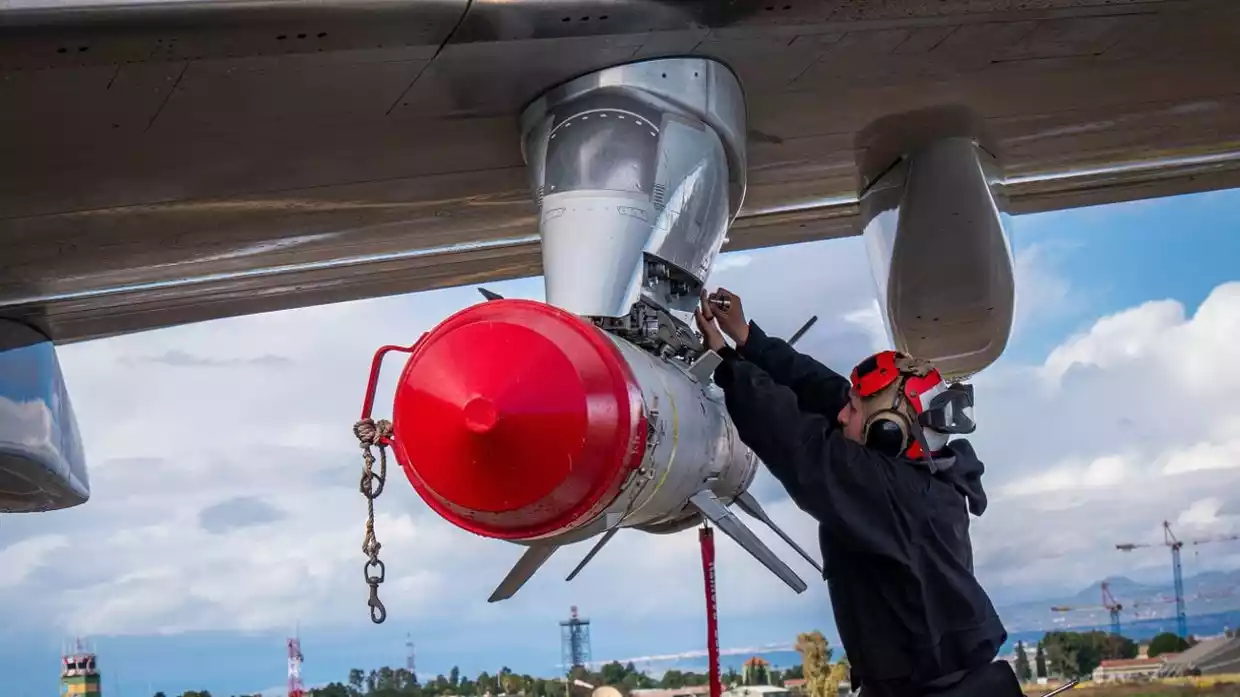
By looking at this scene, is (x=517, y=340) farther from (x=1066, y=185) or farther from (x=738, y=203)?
(x=1066, y=185)

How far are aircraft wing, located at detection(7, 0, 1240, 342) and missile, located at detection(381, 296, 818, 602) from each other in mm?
1439

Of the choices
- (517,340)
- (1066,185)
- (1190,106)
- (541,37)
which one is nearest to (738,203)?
(541,37)

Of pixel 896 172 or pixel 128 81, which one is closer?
pixel 128 81

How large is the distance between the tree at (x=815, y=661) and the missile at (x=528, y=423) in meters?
3.71

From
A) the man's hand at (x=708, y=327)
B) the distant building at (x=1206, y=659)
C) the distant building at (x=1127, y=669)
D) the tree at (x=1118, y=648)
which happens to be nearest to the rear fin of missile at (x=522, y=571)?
the man's hand at (x=708, y=327)

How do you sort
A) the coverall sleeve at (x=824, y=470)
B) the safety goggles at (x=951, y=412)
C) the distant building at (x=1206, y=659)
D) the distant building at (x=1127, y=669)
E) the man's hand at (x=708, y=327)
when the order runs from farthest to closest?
the distant building at (x=1206, y=659)
the distant building at (x=1127, y=669)
the man's hand at (x=708, y=327)
the safety goggles at (x=951, y=412)
the coverall sleeve at (x=824, y=470)

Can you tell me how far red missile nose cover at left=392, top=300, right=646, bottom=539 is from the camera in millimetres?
3859

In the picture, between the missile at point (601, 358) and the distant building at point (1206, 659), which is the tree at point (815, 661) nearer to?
the missile at point (601, 358)

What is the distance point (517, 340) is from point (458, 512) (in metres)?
0.58

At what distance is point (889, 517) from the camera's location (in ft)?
13.8

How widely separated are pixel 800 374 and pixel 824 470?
1000mm

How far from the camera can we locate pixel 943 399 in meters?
4.64

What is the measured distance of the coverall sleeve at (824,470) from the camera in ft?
13.6

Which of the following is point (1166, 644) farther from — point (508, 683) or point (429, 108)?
point (429, 108)
